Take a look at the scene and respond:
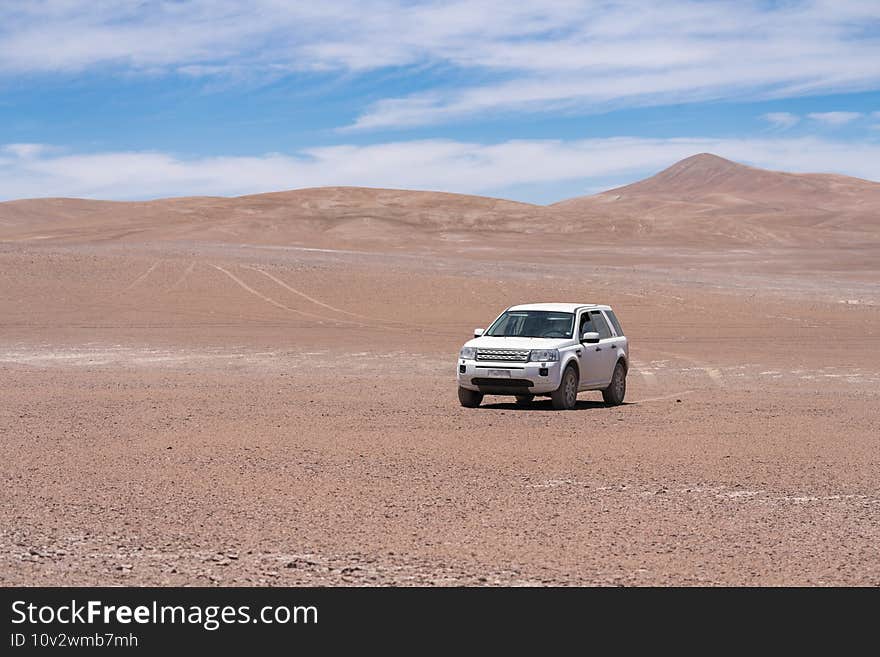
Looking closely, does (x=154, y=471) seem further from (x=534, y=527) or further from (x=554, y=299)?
(x=554, y=299)

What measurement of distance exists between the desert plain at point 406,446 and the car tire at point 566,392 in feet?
0.81

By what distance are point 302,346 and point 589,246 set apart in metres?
59.3

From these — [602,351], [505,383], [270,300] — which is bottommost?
[270,300]

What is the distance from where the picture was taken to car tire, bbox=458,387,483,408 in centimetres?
1877

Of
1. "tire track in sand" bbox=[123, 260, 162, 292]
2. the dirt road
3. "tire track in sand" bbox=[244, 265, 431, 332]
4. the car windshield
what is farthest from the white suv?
"tire track in sand" bbox=[123, 260, 162, 292]

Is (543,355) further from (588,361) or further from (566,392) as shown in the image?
(588,361)

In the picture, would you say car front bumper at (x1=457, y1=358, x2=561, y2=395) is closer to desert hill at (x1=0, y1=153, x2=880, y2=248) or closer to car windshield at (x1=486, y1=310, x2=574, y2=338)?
car windshield at (x1=486, y1=310, x2=574, y2=338)

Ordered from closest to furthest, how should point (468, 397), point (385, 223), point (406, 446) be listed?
point (406, 446)
point (468, 397)
point (385, 223)

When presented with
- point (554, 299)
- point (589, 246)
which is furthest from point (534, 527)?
point (589, 246)

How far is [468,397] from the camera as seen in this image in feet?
61.7

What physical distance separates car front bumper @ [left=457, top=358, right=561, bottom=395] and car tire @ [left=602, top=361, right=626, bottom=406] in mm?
1749

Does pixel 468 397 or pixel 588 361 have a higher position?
pixel 588 361

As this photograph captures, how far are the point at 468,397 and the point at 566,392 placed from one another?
55.4 inches

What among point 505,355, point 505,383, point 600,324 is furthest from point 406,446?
point 600,324
